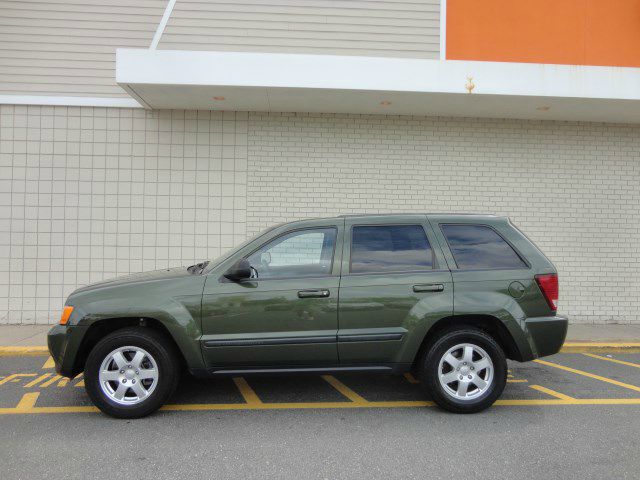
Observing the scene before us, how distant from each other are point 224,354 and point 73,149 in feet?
19.8

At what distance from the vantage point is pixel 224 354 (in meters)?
4.39

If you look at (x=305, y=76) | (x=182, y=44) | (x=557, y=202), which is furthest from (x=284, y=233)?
(x=557, y=202)

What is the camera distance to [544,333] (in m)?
4.58

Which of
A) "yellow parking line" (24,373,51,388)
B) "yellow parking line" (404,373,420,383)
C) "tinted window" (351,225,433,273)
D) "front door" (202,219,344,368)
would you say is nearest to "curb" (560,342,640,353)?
"yellow parking line" (404,373,420,383)

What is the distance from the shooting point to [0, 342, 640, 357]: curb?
6.86 metres

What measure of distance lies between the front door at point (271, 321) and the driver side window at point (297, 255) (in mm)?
68

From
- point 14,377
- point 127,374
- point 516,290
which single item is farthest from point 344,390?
point 14,377

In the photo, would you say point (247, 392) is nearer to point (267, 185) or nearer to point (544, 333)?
point (544, 333)

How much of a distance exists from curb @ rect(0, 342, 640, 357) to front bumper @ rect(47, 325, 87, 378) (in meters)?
2.84

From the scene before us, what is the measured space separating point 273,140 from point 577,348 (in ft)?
19.5

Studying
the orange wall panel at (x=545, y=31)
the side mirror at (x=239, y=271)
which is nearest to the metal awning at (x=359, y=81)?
the orange wall panel at (x=545, y=31)

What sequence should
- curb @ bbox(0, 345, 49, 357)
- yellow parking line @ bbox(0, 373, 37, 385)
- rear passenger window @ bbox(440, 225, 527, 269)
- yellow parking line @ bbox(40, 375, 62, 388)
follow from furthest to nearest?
1. curb @ bbox(0, 345, 49, 357)
2. yellow parking line @ bbox(0, 373, 37, 385)
3. yellow parking line @ bbox(40, 375, 62, 388)
4. rear passenger window @ bbox(440, 225, 527, 269)

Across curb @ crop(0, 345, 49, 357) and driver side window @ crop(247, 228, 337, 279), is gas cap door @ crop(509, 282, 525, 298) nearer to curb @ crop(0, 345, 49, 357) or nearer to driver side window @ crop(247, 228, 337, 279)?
driver side window @ crop(247, 228, 337, 279)

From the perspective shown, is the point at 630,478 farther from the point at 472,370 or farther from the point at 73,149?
the point at 73,149
